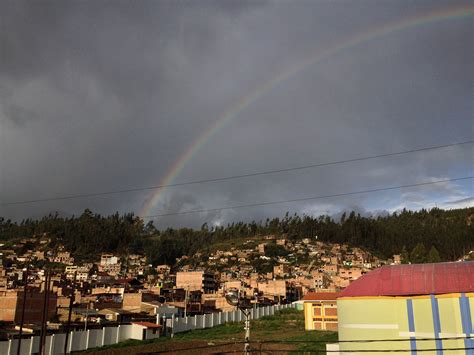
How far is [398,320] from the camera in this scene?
2223 centimetres

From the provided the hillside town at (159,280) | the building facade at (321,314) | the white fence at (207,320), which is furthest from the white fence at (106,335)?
the building facade at (321,314)

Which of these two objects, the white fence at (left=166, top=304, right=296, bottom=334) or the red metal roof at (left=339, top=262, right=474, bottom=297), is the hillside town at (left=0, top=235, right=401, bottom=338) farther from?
the red metal roof at (left=339, top=262, right=474, bottom=297)

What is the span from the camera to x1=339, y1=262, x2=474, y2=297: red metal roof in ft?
69.7

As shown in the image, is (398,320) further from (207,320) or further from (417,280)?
(207,320)

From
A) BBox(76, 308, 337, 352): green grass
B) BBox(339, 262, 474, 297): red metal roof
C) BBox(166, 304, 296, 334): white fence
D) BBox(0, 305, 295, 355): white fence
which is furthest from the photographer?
BBox(166, 304, 296, 334): white fence

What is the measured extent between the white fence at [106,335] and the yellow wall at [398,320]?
87.8 feet

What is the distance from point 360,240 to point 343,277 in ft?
222

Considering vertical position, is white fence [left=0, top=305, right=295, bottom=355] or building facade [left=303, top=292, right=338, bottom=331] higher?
building facade [left=303, top=292, right=338, bottom=331]

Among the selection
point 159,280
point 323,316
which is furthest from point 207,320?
point 159,280

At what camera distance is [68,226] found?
19362 cm

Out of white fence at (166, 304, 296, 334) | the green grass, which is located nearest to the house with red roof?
the green grass

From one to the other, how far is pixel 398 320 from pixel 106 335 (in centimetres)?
3291

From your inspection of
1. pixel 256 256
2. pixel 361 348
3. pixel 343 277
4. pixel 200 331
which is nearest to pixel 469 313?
pixel 361 348

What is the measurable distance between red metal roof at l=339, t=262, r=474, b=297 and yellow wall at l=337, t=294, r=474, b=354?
12.5 inches
